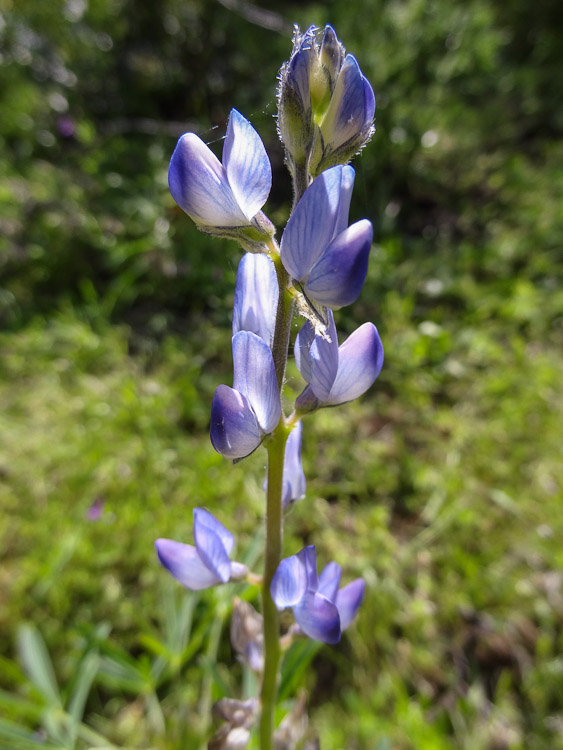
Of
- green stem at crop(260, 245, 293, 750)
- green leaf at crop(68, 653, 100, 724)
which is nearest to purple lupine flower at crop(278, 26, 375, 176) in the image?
green stem at crop(260, 245, 293, 750)

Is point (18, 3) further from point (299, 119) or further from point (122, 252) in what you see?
point (299, 119)

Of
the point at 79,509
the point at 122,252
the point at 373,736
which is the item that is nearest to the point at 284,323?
the point at 373,736

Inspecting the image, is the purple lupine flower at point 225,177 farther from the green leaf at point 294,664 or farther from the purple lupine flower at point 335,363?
the green leaf at point 294,664

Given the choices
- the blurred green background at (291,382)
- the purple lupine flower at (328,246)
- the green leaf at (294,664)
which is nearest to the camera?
the purple lupine flower at (328,246)

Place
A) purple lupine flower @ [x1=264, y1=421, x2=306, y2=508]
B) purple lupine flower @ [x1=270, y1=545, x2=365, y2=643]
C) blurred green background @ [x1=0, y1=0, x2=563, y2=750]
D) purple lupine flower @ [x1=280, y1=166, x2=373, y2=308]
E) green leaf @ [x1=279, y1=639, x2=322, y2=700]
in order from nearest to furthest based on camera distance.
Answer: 1. purple lupine flower @ [x1=280, y1=166, x2=373, y2=308]
2. purple lupine flower @ [x1=270, y1=545, x2=365, y2=643]
3. purple lupine flower @ [x1=264, y1=421, x2=306, y2=508]
4. green leaf @ [x1=279, y1=639, x2=322, y2=700]
5. blurred green background @ [x1=0, y1=0, x2=563, y2=750]

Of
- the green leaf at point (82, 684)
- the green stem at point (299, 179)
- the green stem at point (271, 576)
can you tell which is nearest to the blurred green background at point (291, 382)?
the green leaf at point (82, 684)

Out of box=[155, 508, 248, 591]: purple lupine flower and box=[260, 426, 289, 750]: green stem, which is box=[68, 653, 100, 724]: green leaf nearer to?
box=[260, 426, 289, 750]: green stem
